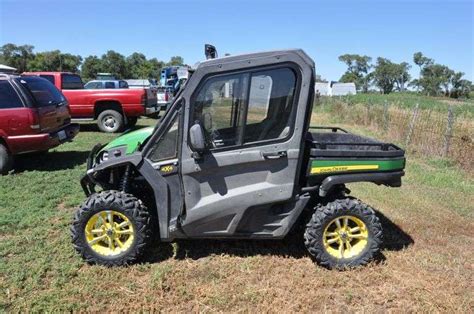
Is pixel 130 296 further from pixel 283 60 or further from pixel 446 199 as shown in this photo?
pixel 446 199

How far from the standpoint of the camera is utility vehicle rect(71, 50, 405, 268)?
12.2ft

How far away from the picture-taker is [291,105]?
3764 millimetres

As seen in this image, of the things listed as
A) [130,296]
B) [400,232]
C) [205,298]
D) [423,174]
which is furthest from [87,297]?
[423,174]

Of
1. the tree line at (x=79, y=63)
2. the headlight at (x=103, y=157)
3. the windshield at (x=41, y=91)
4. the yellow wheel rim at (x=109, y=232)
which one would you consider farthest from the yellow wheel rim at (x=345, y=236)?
the tree line at (x=79, y=63)

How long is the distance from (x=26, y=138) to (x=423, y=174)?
296 inches

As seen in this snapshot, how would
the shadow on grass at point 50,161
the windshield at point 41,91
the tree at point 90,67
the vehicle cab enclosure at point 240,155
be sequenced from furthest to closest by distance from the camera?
the tree at point 90,67, the shadow on grass at point 50,161, the windshield at point 41,91, the vehicle cab enclosure at point 240,155

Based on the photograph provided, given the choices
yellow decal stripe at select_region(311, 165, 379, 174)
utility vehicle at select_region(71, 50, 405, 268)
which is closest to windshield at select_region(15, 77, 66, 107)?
utility vehicle at select_region(71, 50, 405, 268)

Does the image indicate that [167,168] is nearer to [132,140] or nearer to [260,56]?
[132,140]

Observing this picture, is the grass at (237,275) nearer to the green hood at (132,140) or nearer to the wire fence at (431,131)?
the green hood at (132,140)

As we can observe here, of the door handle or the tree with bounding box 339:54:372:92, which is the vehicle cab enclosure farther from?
the tree with bounding box 339:54:372:92

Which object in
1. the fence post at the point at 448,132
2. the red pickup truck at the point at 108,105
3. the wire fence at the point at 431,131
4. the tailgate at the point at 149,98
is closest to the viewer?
the wire fence at the point at 431,131

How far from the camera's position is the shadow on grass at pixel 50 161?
8194 millimetres

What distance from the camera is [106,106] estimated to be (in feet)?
43.5

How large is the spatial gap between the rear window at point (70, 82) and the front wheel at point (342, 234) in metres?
12.1
